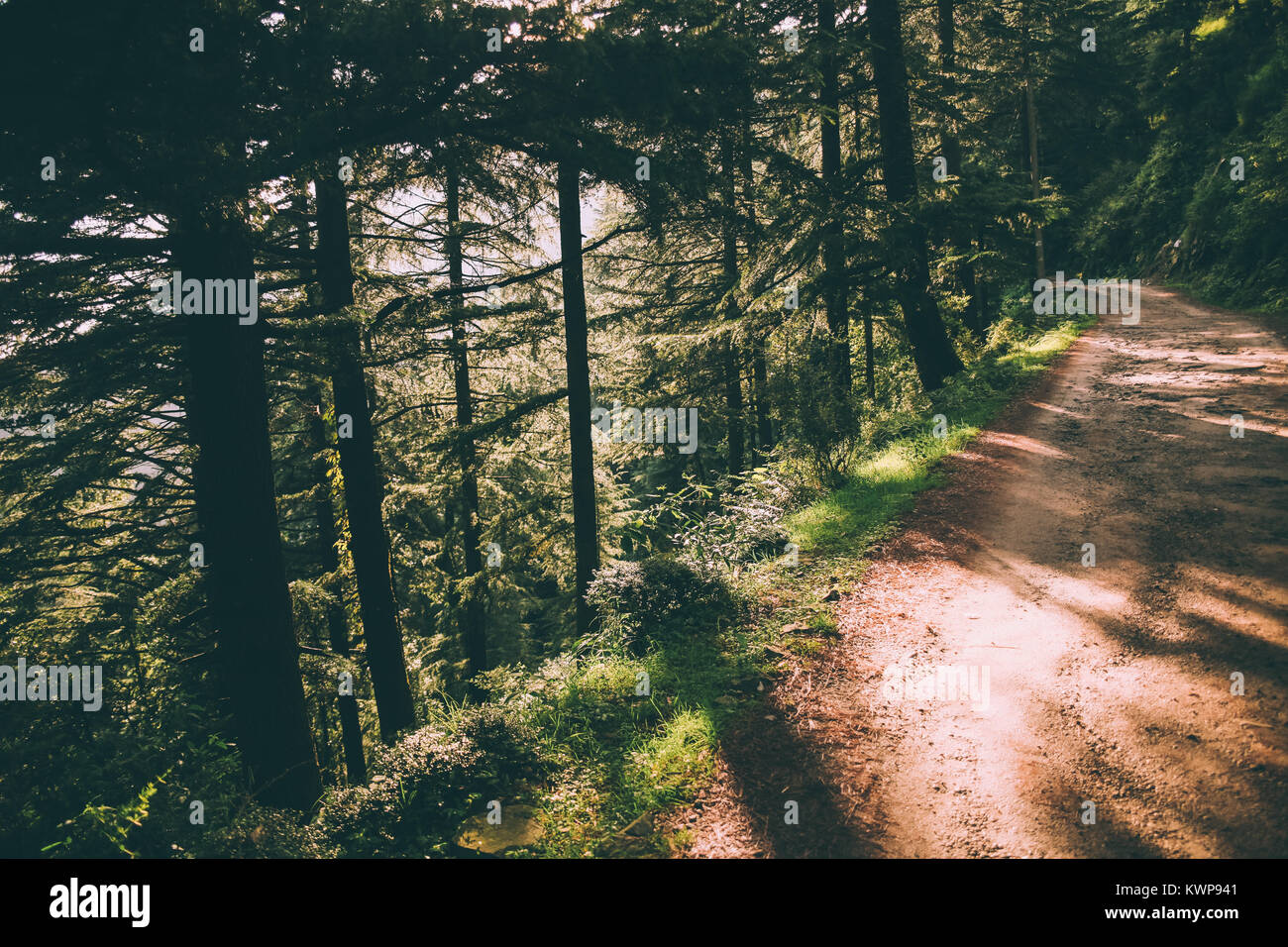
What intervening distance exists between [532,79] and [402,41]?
45.2 inches

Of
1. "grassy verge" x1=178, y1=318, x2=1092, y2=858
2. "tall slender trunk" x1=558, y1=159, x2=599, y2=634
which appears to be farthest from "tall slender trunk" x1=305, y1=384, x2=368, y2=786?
"grassy verge" x1=178, y1=318, x2=1092, y2=858

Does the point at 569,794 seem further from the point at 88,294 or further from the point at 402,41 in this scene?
the point at 88,294

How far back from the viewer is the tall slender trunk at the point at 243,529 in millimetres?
6000

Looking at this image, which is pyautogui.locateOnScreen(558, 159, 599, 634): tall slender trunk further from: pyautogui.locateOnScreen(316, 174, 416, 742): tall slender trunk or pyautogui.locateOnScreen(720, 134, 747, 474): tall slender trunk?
pyautogui.locateOnScreen(316, 174, 416, 742): tall slender trunk

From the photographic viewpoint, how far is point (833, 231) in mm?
10531

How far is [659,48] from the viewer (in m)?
6.14

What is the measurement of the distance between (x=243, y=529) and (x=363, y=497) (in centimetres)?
314

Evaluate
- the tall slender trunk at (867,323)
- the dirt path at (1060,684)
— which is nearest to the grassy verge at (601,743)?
the dirt path at (1060,684)

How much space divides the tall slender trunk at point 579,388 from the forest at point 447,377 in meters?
0.07

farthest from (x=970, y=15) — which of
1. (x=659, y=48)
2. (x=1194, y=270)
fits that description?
(x=659, y=48)

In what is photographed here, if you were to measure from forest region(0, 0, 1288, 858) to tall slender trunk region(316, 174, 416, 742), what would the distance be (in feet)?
0.18

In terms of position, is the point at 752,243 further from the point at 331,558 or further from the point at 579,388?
the point at 331,558
